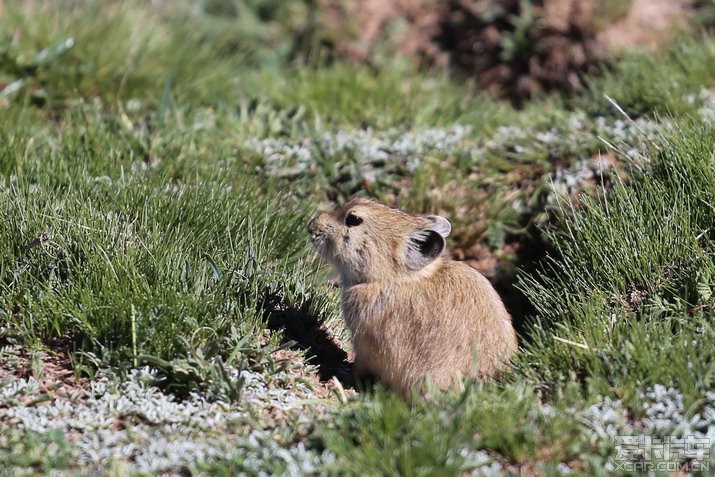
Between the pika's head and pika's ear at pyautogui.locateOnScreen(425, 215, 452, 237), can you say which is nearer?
the pika's head

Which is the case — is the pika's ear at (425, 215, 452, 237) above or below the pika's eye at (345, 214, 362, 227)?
above

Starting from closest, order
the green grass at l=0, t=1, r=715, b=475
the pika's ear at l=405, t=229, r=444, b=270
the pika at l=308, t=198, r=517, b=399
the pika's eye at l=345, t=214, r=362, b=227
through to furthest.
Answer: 1. the green grass at l=0, t=1, r=715, b=475
2. the pika at l=308, t=198, r=517, b=399
3. the pika's ear at l=405, t=229, r=444, b=270
4. the pika's eye at l=345, t=214, r=362, b=227

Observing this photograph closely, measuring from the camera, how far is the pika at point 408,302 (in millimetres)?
4902

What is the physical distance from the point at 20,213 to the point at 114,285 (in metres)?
0.88

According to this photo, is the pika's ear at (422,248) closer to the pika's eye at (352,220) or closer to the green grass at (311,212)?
the pika's eye at (352,220)

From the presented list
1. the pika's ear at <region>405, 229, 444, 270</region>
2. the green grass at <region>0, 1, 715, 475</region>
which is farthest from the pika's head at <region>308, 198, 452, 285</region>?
the green grass at <region>0, 1, 715, 475</region>

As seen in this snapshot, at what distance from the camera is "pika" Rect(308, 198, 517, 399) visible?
490 cm

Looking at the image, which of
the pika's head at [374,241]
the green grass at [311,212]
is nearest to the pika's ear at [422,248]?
the pika's head at [374,241]

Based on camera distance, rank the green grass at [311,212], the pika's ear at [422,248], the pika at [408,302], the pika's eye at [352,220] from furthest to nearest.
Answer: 1. the pika's eye at [352,220]
2. the pika's ear at [422,248]
3. the pika at [408,302]
4. the green grass at [311,212]

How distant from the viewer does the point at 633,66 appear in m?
7.97

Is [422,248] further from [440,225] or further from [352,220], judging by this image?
[352,220]

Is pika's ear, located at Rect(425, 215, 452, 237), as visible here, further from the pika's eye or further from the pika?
the pika's eye

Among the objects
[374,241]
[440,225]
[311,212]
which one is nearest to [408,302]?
[374,241]

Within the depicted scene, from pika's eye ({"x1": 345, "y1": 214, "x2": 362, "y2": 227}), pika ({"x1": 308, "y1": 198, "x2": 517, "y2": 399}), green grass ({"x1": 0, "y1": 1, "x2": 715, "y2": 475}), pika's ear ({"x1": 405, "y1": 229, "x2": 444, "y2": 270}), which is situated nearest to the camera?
green grass ({"x1": 0, "y1": 1, "x2": 715, "y2": 475})
